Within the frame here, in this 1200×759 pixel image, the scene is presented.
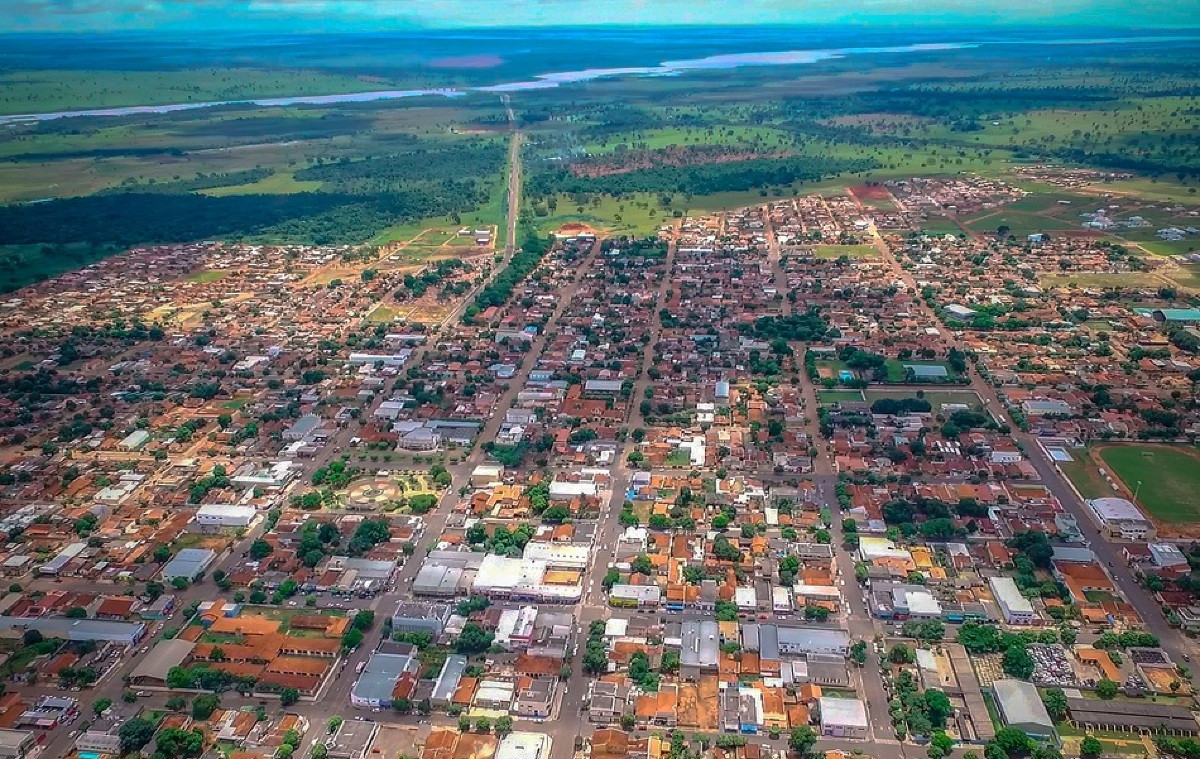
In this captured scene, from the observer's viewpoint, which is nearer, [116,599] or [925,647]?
[925,647]

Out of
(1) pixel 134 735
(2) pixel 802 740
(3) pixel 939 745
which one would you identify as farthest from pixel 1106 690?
(1) pixel 134 735

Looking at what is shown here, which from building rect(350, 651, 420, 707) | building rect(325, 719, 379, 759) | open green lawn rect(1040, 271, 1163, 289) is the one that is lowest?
building rect(325, 719, 379, 759)

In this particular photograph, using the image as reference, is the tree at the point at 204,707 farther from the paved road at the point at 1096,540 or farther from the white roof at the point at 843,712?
the paved road at the point at 1096,540

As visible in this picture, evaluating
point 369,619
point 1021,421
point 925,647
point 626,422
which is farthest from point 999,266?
point 369,619

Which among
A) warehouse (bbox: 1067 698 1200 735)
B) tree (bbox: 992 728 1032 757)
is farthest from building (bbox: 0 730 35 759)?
warehouse (bbox: 1067 698 1200 735)

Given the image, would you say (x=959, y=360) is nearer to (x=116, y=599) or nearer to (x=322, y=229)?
(x=116, y=599)

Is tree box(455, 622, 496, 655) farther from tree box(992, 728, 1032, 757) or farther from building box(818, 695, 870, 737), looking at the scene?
tree box(992, 728, 1032, 757)
